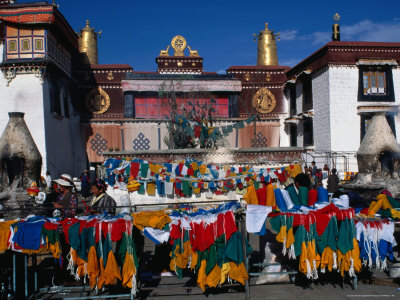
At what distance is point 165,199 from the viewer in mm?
11734

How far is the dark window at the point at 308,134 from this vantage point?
21.1 m

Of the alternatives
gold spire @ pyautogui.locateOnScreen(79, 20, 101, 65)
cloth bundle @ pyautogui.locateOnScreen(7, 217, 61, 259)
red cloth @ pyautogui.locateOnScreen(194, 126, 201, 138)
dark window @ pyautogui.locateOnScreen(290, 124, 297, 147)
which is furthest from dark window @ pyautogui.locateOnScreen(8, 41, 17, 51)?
dark window @ pyautogui.locateOnScreen(290, 124, 297, 147)

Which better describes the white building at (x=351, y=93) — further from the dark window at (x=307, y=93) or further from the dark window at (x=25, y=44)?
the dark window at (x=25, y=44)

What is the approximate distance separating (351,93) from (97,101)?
630 inches

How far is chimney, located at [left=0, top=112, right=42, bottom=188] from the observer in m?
9.12

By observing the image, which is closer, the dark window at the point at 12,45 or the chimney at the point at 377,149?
the chimney at the point at 377,149

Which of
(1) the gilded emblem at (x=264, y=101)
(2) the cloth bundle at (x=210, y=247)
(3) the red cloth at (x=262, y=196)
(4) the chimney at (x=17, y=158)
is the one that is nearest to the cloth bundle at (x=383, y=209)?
(3) the red cloth at (x=262, y=196)

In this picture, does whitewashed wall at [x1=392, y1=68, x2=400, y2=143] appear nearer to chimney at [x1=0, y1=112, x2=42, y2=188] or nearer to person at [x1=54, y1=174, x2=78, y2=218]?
person at [x1=54, y1=174, x2=78, y2=218]

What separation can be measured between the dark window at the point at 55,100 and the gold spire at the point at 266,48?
56.7ft

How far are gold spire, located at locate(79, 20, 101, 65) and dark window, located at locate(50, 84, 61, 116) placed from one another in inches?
363

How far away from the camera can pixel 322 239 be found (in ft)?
16.7

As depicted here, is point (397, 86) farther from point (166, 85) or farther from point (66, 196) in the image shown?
point (66, 196)

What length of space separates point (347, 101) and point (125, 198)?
51.5 feet

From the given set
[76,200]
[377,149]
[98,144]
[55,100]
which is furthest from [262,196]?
[98,144]
